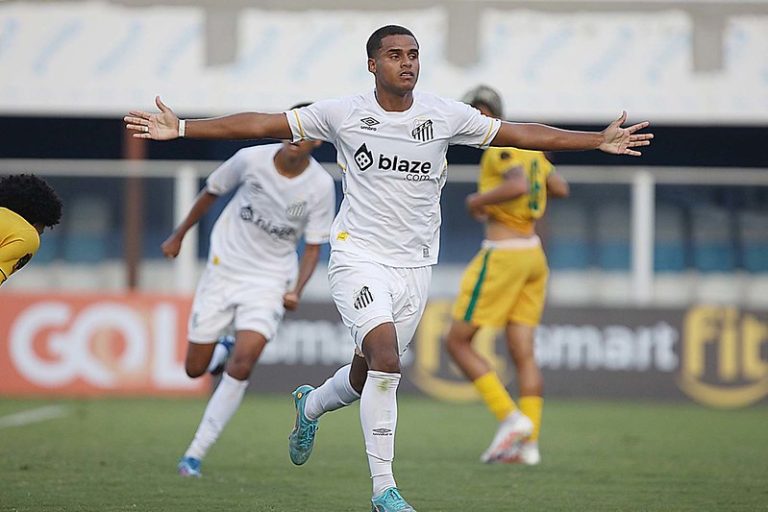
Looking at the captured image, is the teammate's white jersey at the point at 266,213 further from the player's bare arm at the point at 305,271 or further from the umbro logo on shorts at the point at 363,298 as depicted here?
the umbro logo on shorts at the point at 363,298

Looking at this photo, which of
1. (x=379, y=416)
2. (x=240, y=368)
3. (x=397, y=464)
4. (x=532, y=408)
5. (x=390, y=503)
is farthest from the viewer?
(x=532, y=408)

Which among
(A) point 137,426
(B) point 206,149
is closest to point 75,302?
(A) point 137,426

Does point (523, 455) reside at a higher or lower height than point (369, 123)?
lower

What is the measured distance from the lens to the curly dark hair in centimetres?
702

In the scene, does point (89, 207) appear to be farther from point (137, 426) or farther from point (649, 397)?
point (649, 397)

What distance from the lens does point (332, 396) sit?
25.4ft

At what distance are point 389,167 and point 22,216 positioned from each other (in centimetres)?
184

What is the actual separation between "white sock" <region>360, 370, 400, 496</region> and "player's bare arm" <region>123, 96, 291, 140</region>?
1310 mm

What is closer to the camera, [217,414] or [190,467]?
[190,467]

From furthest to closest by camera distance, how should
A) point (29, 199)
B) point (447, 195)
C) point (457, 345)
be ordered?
point (447, 195)
point (457, 345)
point (29, 199)

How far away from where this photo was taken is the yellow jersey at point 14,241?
6.82 meters

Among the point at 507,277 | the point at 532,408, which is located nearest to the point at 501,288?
the point at 507,277

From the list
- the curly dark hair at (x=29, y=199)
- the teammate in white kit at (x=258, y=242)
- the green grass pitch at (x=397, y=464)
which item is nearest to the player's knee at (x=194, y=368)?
the teammate in white kit at (x=258, y=242)

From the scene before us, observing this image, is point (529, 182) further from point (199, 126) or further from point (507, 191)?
point (199, 126)
